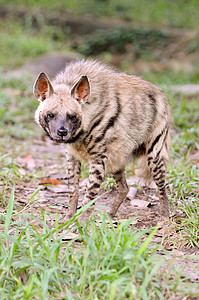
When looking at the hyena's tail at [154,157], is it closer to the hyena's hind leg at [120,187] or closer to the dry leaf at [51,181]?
the hyena's hind leg at [120,187]

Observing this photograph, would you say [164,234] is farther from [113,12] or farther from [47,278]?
[113,12]

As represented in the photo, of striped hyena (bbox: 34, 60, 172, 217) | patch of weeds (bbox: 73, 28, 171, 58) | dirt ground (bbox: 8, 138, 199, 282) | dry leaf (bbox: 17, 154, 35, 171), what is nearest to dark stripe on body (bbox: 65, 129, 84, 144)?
striped hyena (bbox: 34, 60, 172, 217)

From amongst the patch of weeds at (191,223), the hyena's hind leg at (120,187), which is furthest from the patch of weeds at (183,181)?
the hyena's hind leg at (120,187)

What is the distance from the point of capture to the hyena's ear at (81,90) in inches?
175

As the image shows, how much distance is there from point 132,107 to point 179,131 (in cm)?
311

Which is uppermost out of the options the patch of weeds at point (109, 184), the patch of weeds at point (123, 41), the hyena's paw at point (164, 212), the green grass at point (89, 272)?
the patch of weeds at point (123, 41)

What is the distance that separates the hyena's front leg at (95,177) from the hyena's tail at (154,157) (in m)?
0.66

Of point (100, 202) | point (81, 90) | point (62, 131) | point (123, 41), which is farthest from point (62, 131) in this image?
point (123, 41)

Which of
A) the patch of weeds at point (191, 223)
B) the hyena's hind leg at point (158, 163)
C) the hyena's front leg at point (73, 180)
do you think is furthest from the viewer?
the hyena's hind leg at point (158, 163)

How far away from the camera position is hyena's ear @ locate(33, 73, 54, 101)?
14.6 feet

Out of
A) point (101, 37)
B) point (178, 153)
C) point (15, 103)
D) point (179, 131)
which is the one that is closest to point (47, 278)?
point (178, 153)

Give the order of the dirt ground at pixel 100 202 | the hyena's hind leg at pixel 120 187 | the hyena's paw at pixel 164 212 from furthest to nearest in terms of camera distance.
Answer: the hyena's hind leg at pixel 120 187
the hyena's paw at pixel 164 212
the dirt ground at pixel 100 202

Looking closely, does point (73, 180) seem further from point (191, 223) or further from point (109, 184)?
point (191, 223)

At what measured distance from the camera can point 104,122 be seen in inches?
184
